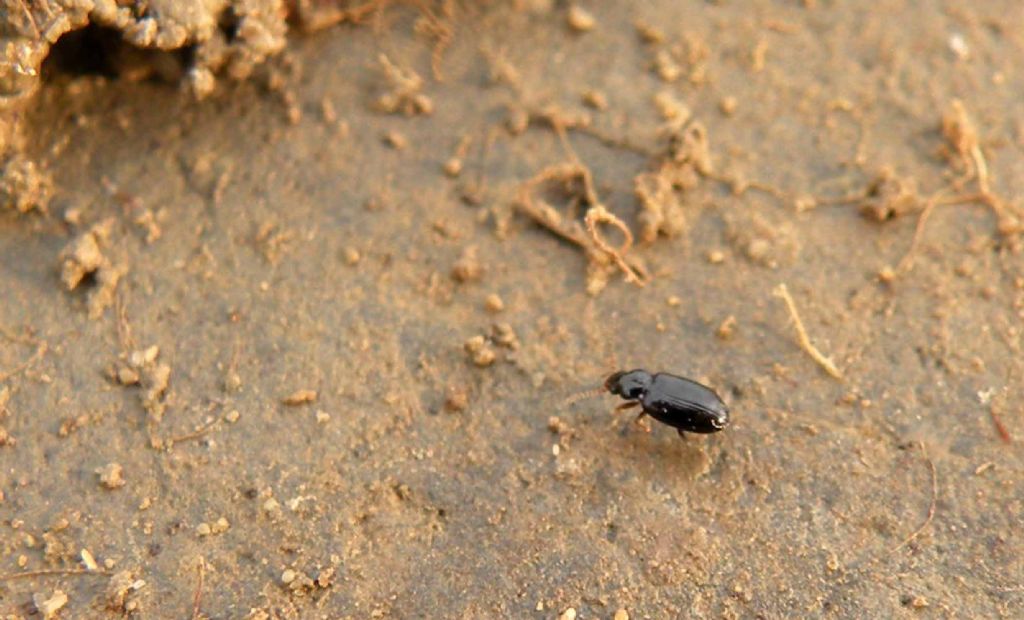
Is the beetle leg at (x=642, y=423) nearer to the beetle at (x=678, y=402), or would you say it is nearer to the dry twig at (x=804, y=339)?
the beetle at (x=678, y=402)

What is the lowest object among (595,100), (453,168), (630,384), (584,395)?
(584,395)

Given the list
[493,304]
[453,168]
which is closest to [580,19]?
[453,168]

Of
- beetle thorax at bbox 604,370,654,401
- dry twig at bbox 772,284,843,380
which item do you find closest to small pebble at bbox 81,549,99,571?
beetle thorax at bbox 604,370,654,401

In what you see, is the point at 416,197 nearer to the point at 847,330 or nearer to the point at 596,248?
the point at 596,248

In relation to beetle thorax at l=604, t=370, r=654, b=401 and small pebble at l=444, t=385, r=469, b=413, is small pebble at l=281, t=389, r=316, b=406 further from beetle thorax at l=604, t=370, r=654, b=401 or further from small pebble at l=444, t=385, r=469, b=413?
beetle thorax at l=604, t=370, r=654, b=401

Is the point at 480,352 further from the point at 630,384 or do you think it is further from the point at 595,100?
the point at 595,100

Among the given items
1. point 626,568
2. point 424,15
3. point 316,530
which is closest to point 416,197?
point 424,15

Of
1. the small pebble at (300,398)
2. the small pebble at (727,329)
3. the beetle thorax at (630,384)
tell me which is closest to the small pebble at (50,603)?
the small pebble at (300,398)
